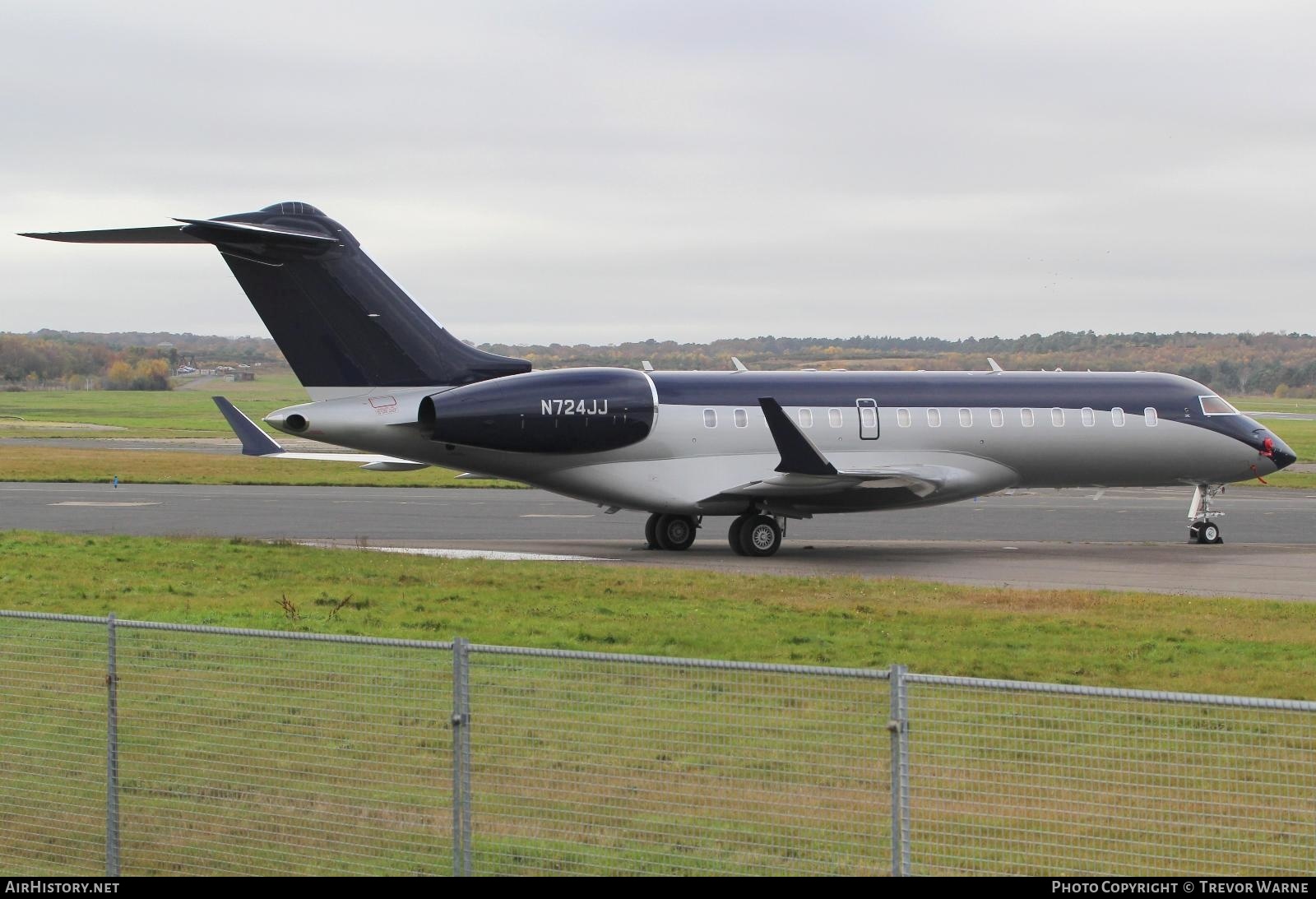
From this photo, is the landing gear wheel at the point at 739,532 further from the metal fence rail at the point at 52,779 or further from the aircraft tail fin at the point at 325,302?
the metal fence rail at the point at 52,779

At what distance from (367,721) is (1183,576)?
17.3 m

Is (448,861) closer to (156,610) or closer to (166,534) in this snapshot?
(156,610)

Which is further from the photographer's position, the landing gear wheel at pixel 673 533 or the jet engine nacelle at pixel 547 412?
the landing gear wheel at pixel 673 533

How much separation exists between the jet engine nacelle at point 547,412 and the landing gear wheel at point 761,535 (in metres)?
2.61

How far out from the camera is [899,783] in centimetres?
700

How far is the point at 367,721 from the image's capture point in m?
9.78

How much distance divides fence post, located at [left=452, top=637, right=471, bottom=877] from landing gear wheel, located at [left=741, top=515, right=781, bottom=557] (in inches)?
756

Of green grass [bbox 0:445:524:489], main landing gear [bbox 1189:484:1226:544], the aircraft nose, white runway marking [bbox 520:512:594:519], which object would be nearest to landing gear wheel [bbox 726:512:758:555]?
white runway marking [bbox 520:512:594:519]

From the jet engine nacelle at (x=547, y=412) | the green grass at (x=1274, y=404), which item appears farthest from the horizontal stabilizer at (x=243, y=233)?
the green grass at (x=1274, y=404)

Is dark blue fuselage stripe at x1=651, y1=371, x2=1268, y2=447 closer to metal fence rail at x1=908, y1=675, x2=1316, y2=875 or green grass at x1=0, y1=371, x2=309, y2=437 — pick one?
metal fence rail at x1=908, y1=675, x2=1316, y2=875

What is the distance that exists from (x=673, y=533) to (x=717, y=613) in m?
9.94

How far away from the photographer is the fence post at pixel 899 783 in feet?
22.7
